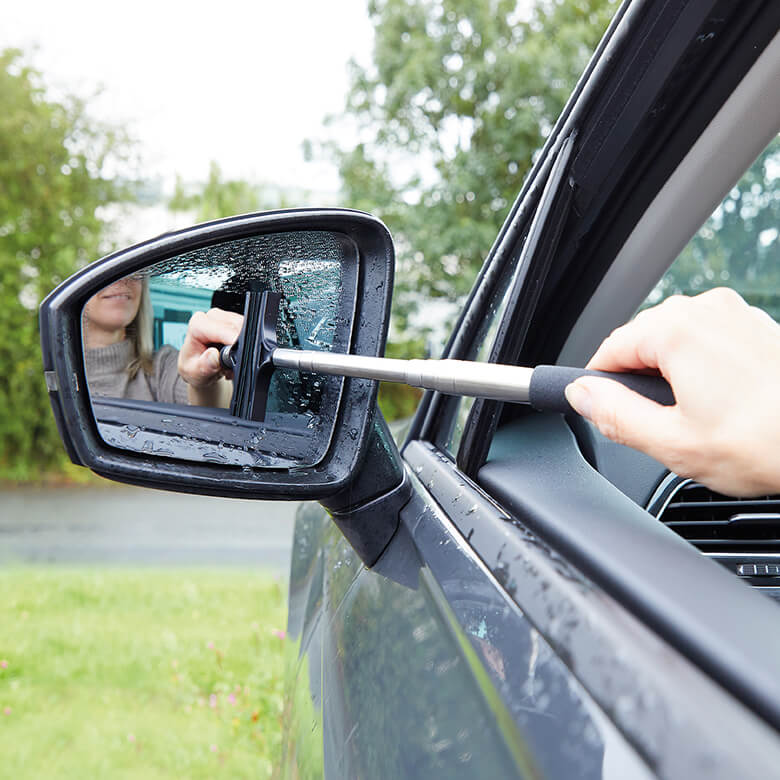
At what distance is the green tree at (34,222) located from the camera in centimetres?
1113

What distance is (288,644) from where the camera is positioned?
2.43m

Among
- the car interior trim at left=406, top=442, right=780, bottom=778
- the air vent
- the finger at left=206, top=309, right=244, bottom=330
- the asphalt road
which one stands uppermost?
the car interior trim at left=406, top=442, right=780, bottom=778

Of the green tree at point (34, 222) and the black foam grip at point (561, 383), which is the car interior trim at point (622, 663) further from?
the green tree at point (34, 222)

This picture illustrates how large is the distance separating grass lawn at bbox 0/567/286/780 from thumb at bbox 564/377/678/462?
2.51 m

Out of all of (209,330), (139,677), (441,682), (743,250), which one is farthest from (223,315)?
(139,677)

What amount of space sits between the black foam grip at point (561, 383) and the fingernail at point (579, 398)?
2 cm

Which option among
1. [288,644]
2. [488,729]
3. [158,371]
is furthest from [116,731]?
[488,729]

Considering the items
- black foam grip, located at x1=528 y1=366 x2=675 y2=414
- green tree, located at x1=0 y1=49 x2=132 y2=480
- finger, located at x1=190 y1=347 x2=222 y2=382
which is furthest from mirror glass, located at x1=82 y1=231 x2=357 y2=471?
green tree, located at x1=0 y1=49 x2=132 y2=480

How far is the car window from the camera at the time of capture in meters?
1.95

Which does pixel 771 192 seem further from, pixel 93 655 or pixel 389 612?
Result: pixel 93 655

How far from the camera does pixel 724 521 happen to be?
1.62 metres

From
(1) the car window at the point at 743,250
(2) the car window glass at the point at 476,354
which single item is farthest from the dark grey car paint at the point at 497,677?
(1) the car window at the point at 743,250

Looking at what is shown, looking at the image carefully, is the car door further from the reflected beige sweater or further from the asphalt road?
the asphalt road

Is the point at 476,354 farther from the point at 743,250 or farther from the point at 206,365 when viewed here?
the point at 743,250
